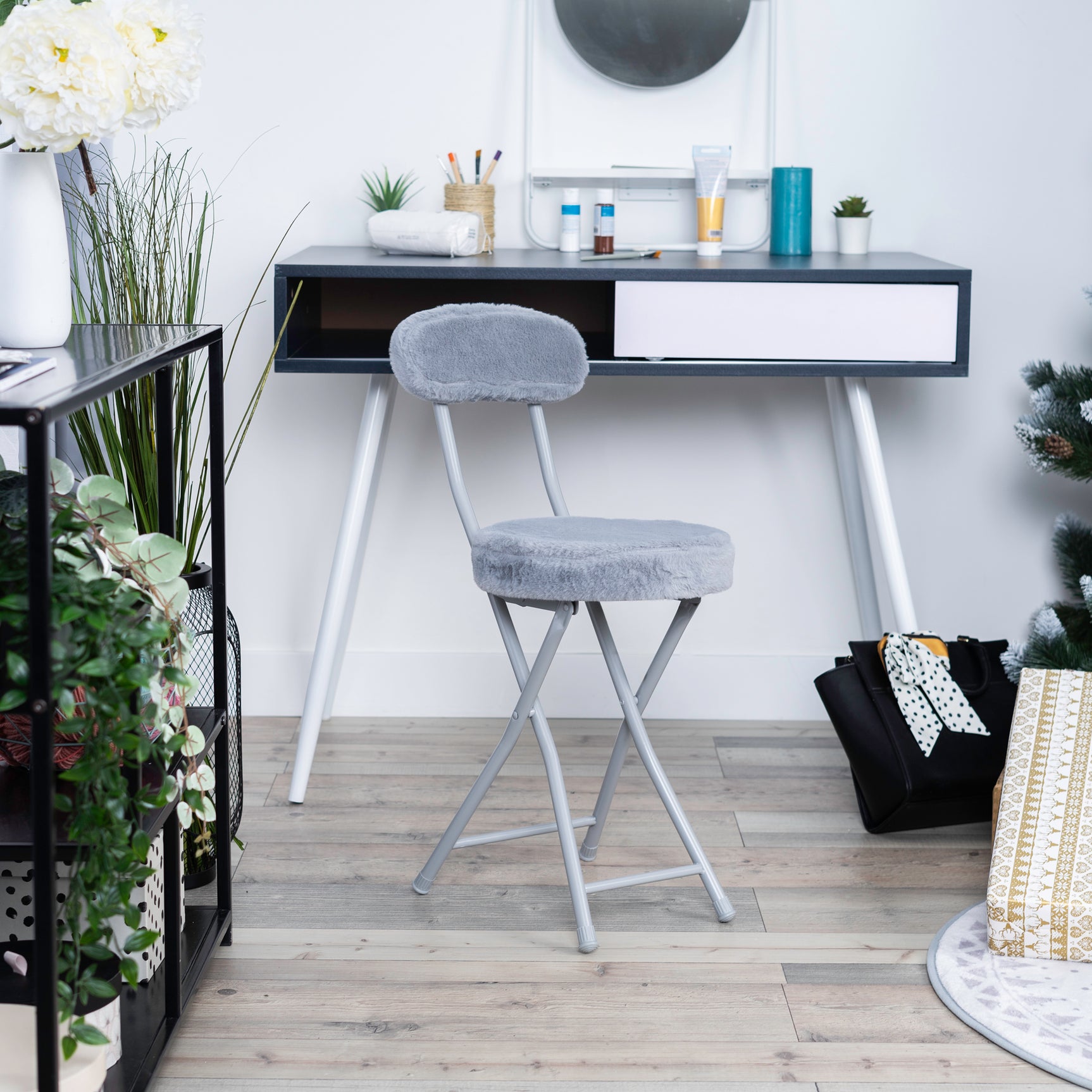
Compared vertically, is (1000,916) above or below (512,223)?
below

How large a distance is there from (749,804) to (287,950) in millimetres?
920

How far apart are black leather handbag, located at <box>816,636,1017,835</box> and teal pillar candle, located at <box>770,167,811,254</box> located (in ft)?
2.73

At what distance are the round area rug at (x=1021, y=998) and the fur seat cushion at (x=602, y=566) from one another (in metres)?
0.60

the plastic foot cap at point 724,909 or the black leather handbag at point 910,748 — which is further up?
the black leather handbag at point 910,748

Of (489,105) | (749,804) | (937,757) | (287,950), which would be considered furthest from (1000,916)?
(489,105)

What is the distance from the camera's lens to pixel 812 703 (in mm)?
2795

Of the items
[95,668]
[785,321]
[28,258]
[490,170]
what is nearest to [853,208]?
[785,321]

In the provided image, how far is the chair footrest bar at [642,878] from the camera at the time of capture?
181cm

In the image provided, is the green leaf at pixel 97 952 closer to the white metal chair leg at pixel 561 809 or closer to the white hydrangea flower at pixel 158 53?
the white metal chair leg at pixel 561 809

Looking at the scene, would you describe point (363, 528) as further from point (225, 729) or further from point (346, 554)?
point (225, 729)

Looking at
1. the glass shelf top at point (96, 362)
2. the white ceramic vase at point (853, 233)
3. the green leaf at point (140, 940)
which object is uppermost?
→ the white ceramic vase at point (853, 233)

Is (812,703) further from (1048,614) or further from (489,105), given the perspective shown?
(489,105)

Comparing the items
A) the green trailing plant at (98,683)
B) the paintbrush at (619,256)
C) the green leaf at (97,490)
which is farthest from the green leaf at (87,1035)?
the paintbrush at (619,256)

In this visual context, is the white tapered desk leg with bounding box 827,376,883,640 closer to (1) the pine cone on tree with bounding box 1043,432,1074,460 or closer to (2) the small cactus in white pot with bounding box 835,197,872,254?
(2) the small cactus in white pot with bounding box 835,197,872,254
